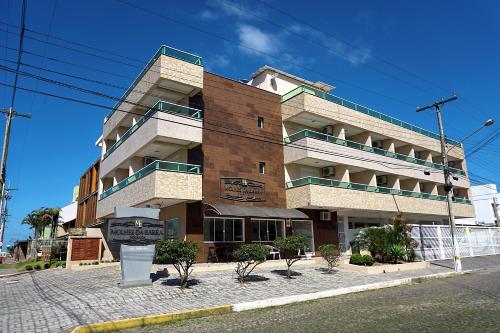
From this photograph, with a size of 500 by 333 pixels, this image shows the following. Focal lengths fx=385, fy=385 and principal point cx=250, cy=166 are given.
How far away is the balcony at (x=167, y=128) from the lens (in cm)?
2183

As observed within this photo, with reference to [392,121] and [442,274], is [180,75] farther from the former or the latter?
[392,121]

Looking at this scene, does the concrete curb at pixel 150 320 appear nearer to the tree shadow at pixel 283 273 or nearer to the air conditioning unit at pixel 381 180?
the tree shadow at pixel 283 273

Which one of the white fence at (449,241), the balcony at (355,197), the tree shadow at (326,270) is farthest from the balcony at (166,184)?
the white fence at (449,241)

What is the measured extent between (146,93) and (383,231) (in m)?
17.2

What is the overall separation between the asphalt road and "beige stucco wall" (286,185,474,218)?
40.5 ft

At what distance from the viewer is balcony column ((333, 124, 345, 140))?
100ft

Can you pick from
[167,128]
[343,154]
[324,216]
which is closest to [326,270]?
[324,216]

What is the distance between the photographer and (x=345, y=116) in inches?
1220

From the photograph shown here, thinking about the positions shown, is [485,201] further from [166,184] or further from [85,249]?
[85,249]

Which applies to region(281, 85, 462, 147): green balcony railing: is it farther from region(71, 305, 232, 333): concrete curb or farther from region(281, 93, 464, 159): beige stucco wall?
region(71, 305, 232, 333): concrete curb

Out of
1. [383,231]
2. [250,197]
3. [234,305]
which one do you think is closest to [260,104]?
[250,197]

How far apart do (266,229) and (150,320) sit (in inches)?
617

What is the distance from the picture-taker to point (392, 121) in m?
35.9

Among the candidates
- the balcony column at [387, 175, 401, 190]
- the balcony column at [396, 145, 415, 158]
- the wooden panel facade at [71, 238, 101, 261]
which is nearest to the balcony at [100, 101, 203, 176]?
the wooden panel facade at [71, 238, 101, 261]
